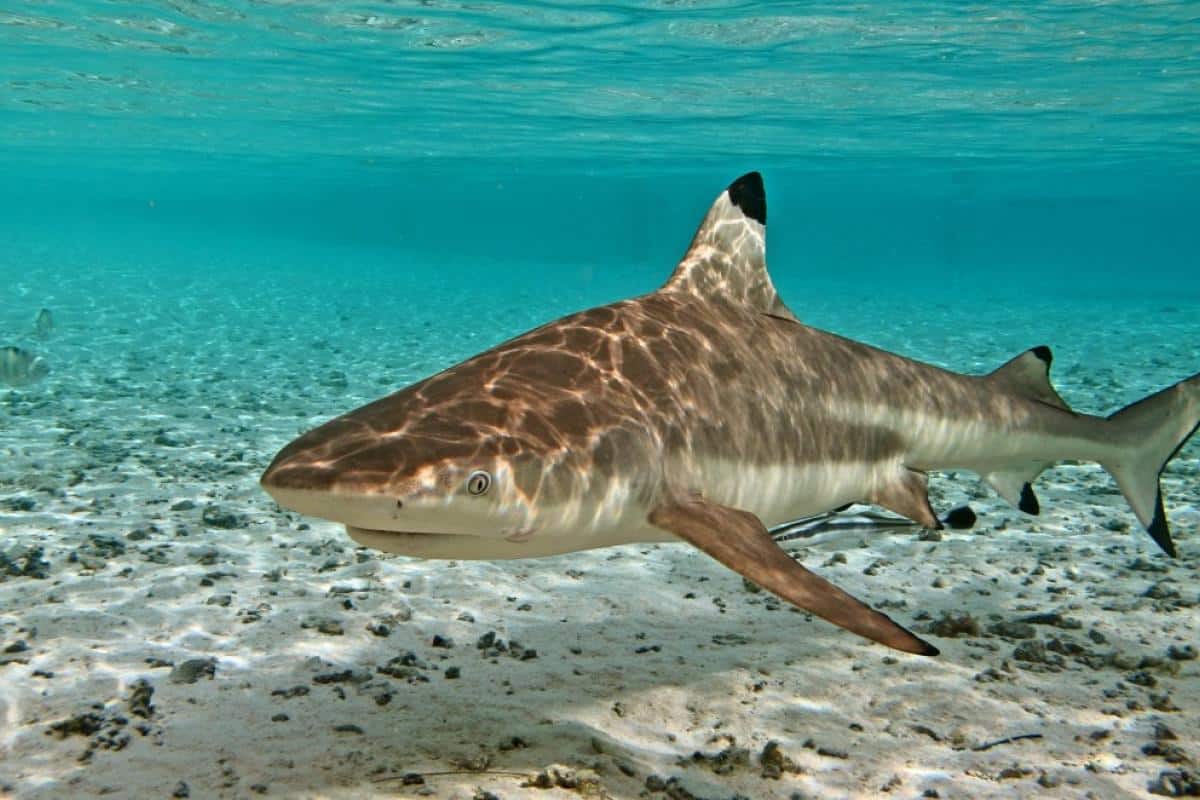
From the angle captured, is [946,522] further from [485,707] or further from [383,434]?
[383,434]

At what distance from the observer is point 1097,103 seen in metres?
30.4

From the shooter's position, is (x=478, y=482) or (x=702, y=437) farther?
(x=702, y=437)

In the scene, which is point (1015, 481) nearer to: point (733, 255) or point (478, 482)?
point (733, 255)

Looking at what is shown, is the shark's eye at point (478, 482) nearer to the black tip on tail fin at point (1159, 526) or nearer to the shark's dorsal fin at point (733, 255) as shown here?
the shark's dorsal fin at point (733, 255)

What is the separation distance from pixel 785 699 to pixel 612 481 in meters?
1.88

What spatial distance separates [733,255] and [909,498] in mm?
1758

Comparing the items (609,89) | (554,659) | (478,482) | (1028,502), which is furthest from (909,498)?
(609,89)

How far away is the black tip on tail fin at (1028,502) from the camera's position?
5.59 m

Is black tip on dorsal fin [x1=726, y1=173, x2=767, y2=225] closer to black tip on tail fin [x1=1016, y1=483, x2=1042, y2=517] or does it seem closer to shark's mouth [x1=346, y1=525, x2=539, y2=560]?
black tip on tail fin [x1=1016, y1=483, x2=1042, y2=517]

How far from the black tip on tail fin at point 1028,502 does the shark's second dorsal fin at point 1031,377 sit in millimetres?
583

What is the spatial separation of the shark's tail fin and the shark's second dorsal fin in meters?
0.45

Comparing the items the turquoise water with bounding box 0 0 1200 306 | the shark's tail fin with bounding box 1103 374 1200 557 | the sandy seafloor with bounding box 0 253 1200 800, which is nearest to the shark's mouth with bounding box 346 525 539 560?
the sandy seafloor with bounding box 0 253 1200 800

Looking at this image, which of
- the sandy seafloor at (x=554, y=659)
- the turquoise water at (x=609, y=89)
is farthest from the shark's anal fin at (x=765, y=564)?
the turquoise water at (x=609, y=89)

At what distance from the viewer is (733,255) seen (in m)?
4.94
